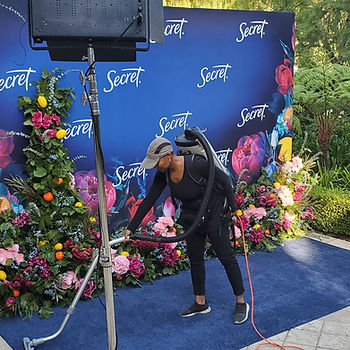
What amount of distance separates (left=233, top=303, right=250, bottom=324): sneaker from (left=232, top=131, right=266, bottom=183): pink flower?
91.9 inches


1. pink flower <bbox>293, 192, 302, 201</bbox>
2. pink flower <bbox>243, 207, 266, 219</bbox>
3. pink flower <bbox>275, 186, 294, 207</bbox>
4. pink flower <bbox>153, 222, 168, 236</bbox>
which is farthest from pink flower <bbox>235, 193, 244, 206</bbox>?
pink flower <bbox>153, 222, 168, 236</bbox>

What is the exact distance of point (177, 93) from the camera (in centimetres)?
677

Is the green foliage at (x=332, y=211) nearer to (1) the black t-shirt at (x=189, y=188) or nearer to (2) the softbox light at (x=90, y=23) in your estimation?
(1) the black t-shirt at (x=189, y=188)

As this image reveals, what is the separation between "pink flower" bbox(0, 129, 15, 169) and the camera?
5695 millimetres

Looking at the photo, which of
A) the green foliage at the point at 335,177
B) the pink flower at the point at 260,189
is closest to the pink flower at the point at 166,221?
the pink flower at the point at 260,189

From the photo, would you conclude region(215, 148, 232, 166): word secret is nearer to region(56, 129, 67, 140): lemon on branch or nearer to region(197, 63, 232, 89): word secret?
region(197, 63, 232, 89): word secret

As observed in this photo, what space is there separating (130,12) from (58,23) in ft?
1.39

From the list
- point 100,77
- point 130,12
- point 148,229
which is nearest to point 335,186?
point 148,229

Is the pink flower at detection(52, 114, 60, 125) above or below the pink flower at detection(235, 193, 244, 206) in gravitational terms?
above

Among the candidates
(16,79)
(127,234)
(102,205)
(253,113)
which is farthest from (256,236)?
(102,205)

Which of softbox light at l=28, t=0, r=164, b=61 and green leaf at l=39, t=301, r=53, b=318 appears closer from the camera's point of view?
softbox light at l=28, t=0, r=164, b=61

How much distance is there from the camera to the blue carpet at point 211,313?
5.00 meters

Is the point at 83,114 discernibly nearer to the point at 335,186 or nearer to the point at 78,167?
the point at 78,167

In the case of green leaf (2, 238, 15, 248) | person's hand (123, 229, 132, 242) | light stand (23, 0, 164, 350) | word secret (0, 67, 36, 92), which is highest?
light stand (23, 0, 164, 350)
